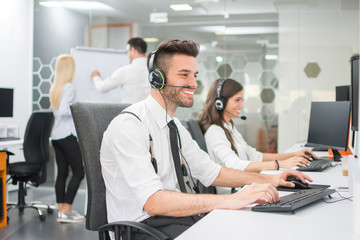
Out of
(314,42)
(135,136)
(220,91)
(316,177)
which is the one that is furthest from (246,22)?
(135,136)

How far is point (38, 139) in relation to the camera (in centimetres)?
430

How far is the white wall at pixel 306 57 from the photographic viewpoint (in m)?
4.94

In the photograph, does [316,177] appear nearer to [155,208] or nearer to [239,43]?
[155,208]

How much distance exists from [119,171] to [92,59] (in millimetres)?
3582

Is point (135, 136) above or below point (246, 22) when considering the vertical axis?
below

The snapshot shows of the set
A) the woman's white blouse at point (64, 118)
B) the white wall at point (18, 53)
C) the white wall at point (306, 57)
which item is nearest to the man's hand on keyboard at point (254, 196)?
the woman's white blouse at point (64, 118)

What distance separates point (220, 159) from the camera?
8.21 feet

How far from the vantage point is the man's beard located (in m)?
1.66

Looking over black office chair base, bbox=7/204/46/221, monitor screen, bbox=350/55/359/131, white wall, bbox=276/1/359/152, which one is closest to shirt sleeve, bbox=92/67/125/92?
black office chair base, bbox=7/204/46/221

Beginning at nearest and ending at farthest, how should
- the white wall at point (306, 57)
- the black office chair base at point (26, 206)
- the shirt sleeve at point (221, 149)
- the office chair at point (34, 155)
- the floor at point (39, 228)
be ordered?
the shirt sleeve at point (221, 149) < the floor at point (39, 228) < the black office chair base at point (26, 206) < the office chair at point (34, 155) < the white wall at point (306, 57)

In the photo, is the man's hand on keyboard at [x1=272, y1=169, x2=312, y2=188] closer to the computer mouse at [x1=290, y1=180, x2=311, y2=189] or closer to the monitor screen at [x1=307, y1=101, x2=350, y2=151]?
the computer mouse at [x1=290, y1=180, x2=311, y2=189]

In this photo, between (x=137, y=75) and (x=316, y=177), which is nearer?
(x=316, y=177)

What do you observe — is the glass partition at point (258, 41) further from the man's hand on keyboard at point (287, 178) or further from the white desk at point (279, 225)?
the white desk at point (279, 225)

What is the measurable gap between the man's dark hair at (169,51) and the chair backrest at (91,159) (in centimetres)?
35
